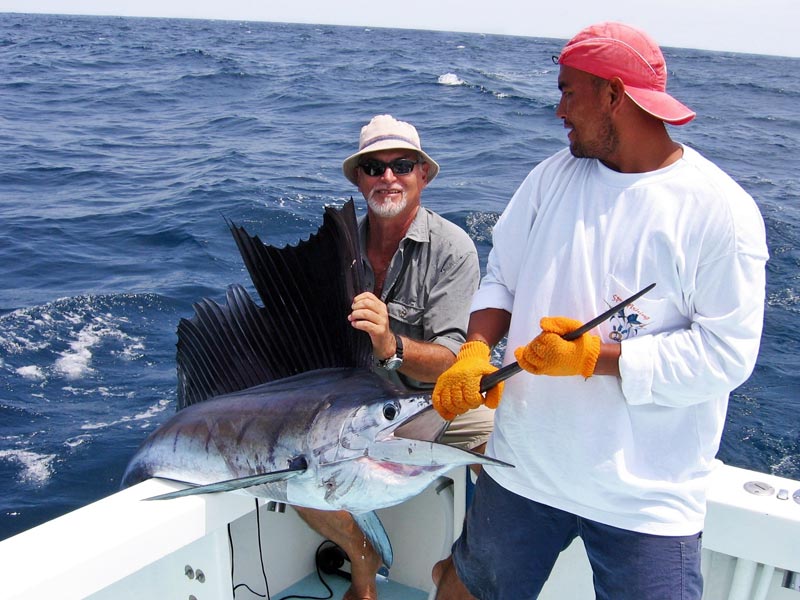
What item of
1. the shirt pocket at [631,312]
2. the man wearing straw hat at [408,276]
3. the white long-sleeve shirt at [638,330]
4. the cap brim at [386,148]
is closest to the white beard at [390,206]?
the man wearing straw hat at [408,276]

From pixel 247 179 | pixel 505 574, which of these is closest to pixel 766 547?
pixel 505 574

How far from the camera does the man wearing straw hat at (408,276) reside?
87.3 inches

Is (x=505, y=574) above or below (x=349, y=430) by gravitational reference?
below

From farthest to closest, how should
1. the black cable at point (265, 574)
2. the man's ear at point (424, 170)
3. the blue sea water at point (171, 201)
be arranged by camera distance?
the blue sea water at point (171, 201), the man's ear at point (424, 170), the black cable at point (265, 574)

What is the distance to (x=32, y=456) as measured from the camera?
376cm

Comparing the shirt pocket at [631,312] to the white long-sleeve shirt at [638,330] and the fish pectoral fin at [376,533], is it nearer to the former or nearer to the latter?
the white long-sleeve shirt at [638,330]

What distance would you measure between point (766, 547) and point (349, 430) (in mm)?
1006

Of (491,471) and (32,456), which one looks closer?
(491,471)

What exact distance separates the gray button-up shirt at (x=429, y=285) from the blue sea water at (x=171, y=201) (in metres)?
0.83

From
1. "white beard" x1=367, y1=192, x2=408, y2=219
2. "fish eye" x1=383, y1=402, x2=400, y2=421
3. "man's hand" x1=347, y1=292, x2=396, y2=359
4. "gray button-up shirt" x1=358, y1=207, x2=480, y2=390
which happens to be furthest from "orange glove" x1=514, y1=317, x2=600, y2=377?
"white beard" x1=367, y1=192, x2=408, y2=219

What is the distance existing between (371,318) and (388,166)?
73 cm

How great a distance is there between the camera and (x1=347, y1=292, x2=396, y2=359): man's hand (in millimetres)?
1817

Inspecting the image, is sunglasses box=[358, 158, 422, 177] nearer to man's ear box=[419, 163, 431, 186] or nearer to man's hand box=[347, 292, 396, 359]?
man's ear box=[419, 163, 431, 186]

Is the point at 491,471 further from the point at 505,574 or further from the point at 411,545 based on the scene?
the point at 411,545
